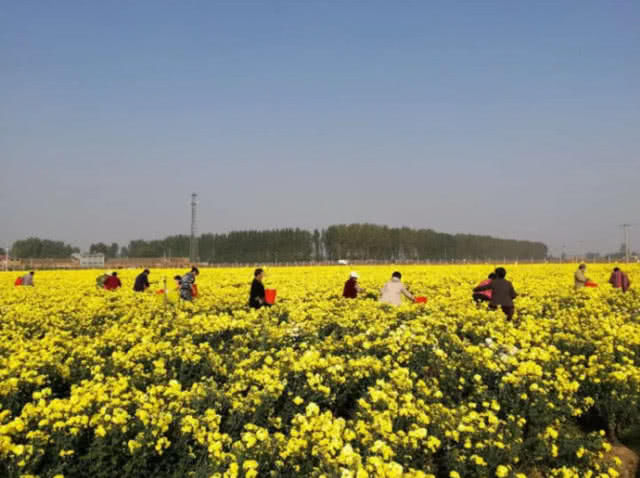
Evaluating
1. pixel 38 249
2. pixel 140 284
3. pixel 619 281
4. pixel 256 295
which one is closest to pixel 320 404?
pixel 256 295

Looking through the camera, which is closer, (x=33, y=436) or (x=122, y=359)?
(x=33, y=436)

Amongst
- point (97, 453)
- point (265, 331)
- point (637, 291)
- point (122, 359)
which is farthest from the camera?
point (637, 291)

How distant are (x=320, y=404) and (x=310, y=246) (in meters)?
133

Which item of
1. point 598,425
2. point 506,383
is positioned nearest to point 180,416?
point 506,383

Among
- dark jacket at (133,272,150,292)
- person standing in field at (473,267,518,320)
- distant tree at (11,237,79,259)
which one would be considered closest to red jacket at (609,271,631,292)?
person standing in field at (473,267,518,320)

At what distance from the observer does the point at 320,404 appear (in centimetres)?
687

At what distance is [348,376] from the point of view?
23.2ft

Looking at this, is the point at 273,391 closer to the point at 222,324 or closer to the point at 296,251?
the point at 222,324

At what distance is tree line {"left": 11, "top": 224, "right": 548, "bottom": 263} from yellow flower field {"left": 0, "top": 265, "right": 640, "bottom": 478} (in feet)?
400

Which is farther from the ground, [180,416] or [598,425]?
[180,416]

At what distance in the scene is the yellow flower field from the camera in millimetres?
4688

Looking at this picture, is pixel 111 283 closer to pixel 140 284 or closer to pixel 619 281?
pixel 140 284

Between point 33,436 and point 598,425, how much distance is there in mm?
7919

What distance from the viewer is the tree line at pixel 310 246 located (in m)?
135
